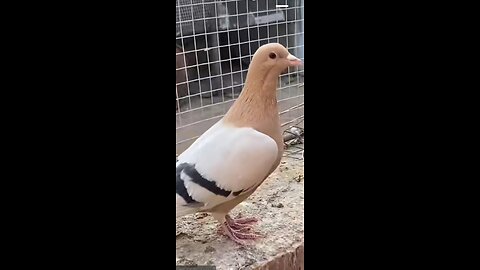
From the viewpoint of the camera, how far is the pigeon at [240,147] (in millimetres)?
768

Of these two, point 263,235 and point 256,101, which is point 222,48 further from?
point 263,235

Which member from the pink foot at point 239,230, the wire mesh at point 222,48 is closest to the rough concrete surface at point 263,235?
the pink foot at point 239,230

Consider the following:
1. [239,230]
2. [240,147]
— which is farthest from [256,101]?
[239,230]

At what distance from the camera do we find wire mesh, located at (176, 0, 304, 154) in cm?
73

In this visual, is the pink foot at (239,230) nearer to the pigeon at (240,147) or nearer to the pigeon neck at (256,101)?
the pigeon at (240,147)

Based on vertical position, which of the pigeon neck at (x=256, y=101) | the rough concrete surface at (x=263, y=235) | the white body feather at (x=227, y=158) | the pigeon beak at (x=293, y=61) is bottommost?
the rough concrete surface at (x=263, y=235)

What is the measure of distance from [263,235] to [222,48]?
336 millimetres

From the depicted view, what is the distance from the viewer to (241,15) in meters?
0.75
